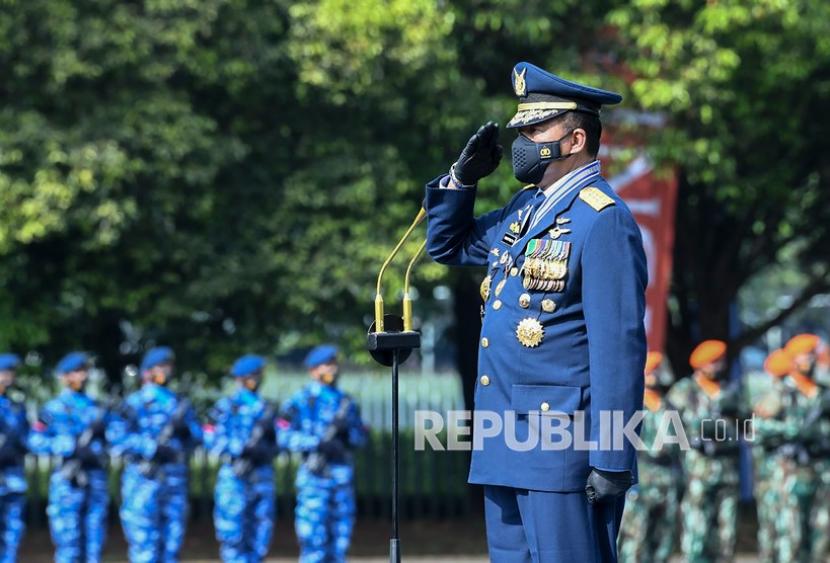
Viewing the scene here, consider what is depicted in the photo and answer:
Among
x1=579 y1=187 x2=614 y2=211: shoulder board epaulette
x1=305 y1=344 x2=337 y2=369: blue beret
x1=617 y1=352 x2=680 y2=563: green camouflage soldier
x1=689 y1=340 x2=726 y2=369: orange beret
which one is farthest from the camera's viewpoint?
x1=617 y1=352 x2=680 y2=563: green camouflage soldier

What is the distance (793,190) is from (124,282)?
7599mm

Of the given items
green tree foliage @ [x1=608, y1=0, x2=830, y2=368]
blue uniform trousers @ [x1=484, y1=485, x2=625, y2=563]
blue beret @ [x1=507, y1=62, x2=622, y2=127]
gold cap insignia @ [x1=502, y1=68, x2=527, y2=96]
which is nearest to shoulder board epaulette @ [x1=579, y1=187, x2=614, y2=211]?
blue beret @ [x1=507, y1=62, x2=622, y2=127]

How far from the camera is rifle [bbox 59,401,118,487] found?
Answer: 11.3m

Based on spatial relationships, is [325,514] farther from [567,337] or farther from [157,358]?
[567,337]

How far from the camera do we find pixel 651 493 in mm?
12000

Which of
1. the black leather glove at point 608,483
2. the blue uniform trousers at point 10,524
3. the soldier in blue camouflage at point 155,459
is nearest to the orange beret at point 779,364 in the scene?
the soldier in blue camouflage at point 155,459

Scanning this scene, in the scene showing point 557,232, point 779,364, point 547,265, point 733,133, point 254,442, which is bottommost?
point 254,442

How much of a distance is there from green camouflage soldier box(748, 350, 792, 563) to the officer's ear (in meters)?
7.07

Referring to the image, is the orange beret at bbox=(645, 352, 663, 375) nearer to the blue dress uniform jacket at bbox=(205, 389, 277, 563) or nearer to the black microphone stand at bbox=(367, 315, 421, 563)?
the blue dress uniform jacket at bbox=(205, 389, 277, 563)

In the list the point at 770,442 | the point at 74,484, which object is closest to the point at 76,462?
the point at 74,484

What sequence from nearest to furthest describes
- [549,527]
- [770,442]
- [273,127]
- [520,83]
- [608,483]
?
[608,483] → [549,527] → [520,83] → [770,442] → [273,127]

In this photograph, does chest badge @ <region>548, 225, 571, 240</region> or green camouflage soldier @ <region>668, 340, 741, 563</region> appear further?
green camouflage soldier @ <region>668, 340, 741, 563</region>

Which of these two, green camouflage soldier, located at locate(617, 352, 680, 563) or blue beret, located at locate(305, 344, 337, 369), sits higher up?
blue beret, located at locate(305, 344, 337, 369)

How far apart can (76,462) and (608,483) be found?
797cm
